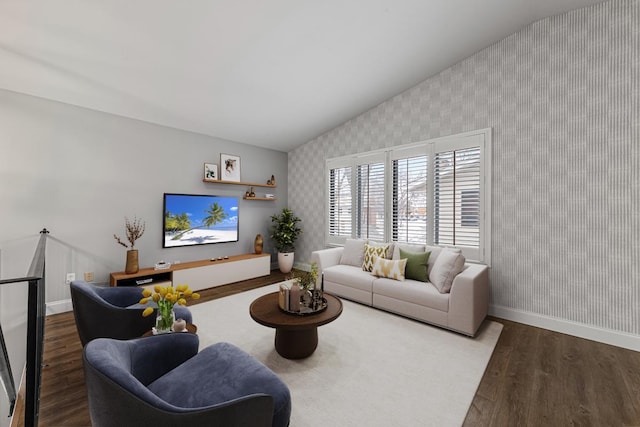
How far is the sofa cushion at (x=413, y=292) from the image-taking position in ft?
9.63

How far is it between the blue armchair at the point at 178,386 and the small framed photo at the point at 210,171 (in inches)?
141

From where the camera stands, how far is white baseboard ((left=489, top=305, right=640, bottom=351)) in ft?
8.53

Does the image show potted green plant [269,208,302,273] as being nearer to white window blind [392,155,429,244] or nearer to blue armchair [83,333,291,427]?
white window blind [392,155,429,244]

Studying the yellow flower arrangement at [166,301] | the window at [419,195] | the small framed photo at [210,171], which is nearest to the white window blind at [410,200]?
the window at [419,195]

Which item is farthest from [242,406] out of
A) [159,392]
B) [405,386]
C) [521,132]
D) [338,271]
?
[521,132]

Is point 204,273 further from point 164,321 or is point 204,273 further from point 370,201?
point 370,201

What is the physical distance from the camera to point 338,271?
3.94 m

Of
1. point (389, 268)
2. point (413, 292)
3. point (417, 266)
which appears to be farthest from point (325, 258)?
point (413, 292)

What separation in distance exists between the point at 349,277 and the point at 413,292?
3.04 feet

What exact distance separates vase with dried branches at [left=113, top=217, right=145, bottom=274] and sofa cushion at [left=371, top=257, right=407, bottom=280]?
3.31m

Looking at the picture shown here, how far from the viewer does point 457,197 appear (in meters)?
3.65

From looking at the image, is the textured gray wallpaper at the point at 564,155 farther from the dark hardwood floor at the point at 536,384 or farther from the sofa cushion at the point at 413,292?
the sofa cushion at the point at 413,292

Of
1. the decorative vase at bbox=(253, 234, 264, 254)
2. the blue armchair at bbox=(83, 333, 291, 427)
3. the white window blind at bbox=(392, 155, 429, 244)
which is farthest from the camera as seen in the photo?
the decorative vase at bbox=(253, 234, 264, 254)

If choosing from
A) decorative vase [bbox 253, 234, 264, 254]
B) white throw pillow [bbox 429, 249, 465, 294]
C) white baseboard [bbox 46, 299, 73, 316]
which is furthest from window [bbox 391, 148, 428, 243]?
white baseboard [bbox 46, 299, 73, 316]
